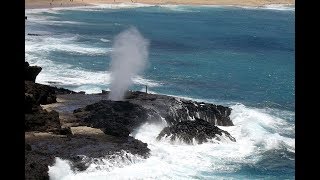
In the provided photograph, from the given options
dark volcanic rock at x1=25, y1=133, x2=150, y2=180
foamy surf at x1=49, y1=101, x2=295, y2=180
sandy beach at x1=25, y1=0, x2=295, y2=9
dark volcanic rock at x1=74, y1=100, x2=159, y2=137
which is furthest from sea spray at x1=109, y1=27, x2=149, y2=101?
sandy beach at x1=25, y1=0, x2=295, y2=9

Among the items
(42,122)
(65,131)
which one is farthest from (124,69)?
(65,131)

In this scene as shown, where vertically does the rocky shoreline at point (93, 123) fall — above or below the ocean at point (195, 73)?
above

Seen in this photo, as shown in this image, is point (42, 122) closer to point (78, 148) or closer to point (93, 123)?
point (78, 148)

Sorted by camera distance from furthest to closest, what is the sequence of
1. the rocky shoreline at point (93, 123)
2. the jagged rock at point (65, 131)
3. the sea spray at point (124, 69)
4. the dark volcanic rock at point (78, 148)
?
the sea spray at point (124, 69) < the jagged rock at point (65, 131) < the rocky shoreline at point (93, 123) < the dark volcanic rock at point (78, 148)

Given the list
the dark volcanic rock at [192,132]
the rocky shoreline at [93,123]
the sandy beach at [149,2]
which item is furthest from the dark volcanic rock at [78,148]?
the sandy beach at [149,2]

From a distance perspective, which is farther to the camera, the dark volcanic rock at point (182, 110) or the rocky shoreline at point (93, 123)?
the dark volcanic rock at point (182, 110)

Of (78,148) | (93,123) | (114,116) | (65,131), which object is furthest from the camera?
(114,116)

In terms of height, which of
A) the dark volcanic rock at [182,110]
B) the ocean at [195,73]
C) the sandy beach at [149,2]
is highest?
the sandy beach at [149,2]

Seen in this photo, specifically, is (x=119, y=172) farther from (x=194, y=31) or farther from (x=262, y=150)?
(x=194, y=31)

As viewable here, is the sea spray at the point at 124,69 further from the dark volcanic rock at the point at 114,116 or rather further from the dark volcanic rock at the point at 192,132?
the dark volcanic rock at the point at 192,132
